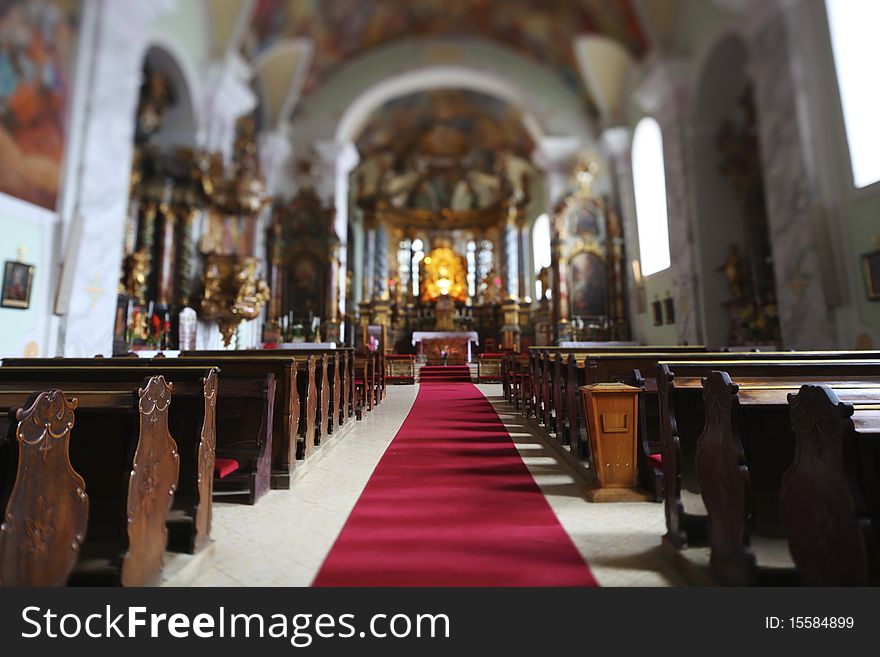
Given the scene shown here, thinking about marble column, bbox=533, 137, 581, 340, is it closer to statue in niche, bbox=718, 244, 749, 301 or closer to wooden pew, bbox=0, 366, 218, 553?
statue in niche, bbox=718, 244, 749, 301

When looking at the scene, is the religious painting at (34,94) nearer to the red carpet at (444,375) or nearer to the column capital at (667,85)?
the red carpet at (444,375)

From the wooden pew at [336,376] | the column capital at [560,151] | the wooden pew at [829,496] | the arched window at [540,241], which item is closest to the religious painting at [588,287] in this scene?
the column capital at [560,151]

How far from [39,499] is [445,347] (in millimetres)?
12956

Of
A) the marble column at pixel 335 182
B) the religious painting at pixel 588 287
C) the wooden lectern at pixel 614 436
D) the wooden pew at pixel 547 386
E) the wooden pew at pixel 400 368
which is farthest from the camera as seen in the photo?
the marble column at pixel 335 182

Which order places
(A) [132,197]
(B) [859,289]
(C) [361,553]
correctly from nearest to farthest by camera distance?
(C) [361,553] → (B) [859,289] → (A) [132,197]

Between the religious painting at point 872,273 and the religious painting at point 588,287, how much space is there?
7.34 meters

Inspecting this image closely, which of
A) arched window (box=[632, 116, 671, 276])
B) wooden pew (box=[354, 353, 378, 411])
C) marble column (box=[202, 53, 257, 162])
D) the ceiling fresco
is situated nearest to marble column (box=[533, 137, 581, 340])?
arched window (box=[632, 116, 671, 276])

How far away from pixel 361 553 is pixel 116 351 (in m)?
6.99

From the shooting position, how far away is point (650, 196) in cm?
1209

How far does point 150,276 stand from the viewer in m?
9.46

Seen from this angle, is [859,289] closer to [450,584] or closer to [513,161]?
[450,584]

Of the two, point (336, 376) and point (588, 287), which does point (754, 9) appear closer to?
point (588, 287)

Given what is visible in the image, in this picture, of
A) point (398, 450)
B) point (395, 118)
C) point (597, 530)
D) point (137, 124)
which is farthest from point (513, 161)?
point (597, 530)

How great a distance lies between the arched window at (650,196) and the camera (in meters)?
11.6
